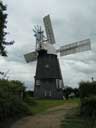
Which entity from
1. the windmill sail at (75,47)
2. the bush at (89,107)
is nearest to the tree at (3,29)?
the bush at (89,107)

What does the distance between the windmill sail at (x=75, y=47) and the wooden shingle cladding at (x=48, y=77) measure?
6.70 feet

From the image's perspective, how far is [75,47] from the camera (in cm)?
5753

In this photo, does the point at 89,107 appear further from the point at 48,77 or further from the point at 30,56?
the point at 30,56

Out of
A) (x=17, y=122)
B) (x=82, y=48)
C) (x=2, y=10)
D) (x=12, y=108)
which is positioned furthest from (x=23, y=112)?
(x=82, y=48)

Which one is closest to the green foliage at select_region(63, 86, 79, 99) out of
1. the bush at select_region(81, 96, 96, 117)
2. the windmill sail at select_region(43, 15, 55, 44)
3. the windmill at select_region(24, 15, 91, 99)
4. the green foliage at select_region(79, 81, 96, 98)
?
the windmill at select_region(24, 15, 91, 99)

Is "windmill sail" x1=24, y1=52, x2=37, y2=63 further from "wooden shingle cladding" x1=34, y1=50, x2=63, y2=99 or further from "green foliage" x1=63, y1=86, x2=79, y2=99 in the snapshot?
"green foliage" x1=63, y1=86, x2=79, y2=99

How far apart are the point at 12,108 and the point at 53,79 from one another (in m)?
36.4

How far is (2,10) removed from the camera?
19.0 metres

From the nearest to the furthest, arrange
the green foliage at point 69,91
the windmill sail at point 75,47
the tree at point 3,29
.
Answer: the tree at point 3,29 < the windmill sail at point 75,47 < the green foliage at point 69,91

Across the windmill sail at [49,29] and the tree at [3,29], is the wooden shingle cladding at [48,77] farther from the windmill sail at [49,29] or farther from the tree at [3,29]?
the tree at [3,29]

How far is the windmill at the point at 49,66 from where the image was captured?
191 ft

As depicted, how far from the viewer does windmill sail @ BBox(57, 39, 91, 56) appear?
5495 centimetres

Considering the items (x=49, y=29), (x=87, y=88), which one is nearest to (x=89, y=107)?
(x=87, y=88)

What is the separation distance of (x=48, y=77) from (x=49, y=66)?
2020mm
